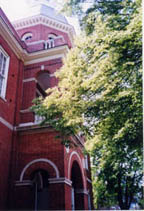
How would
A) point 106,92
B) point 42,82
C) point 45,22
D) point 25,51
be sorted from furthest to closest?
point 45,22
point 42,82
point 25,51
point 106,92

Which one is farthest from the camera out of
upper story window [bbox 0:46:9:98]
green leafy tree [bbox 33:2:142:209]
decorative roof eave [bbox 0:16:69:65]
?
decorative roof eave [bbox 0:16:69:65]

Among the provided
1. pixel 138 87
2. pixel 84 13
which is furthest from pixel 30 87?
pixel 138 87

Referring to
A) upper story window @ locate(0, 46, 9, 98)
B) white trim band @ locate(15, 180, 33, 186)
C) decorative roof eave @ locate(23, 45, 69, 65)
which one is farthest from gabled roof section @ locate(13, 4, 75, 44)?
white trim band @ locate(15, 180, 33, 186)

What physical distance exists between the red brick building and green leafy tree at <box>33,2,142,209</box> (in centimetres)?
212

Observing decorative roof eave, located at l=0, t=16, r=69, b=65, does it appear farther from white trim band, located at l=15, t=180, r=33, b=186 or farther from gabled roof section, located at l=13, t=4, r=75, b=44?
white trim band, located at l=15, t=180, r=33, b=186

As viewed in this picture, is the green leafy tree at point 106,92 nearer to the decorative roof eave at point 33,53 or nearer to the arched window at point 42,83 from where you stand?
the decorative roof eave at point 33,53

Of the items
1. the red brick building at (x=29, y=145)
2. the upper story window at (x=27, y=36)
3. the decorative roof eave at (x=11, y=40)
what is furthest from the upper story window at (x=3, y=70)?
the upper story window at (x=27, y=36)

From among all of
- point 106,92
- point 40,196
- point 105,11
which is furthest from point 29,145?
point 105,11

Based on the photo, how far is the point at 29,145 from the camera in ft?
33.6

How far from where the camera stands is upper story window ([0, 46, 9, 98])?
10421 mm

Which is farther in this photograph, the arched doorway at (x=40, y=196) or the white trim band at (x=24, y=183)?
the arched doorway at (x=40, y=196)

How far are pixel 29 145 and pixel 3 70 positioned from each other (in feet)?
13.8

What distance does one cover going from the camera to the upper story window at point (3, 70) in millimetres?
10421

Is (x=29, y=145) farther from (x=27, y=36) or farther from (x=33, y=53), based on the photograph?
(x=27, y=36)
